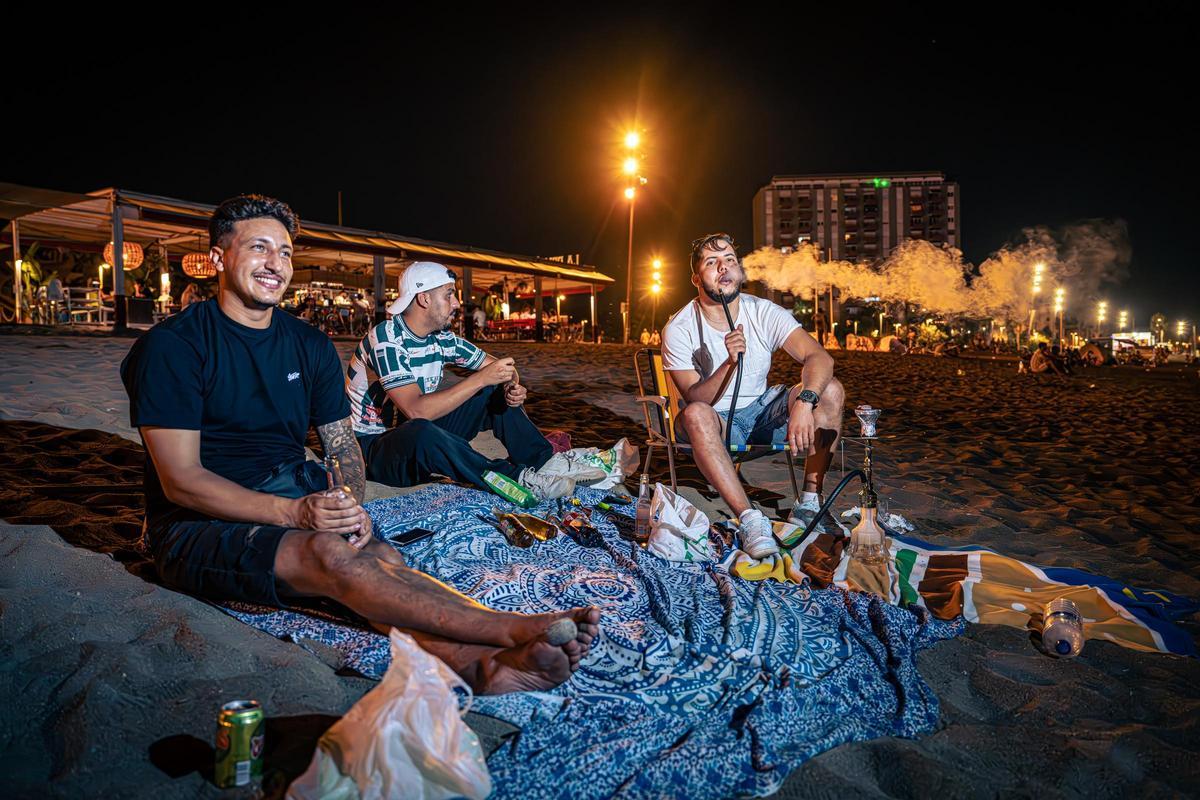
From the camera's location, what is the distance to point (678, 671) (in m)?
2.15

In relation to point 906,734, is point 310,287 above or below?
above

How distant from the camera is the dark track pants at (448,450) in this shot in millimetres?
3645

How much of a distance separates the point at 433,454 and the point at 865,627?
2176 millimetres

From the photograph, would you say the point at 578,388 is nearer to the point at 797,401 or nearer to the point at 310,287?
the point at 797,401

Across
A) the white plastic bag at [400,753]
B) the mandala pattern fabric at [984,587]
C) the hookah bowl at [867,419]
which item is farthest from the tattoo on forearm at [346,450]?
the hookah bowl at [867,419]

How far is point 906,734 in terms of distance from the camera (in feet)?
6.30

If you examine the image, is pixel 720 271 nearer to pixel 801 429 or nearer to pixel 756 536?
pixel 801 429

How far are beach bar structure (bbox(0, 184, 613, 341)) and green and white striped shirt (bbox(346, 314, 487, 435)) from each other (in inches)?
206

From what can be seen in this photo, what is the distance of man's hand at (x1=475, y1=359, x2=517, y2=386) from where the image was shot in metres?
3.99

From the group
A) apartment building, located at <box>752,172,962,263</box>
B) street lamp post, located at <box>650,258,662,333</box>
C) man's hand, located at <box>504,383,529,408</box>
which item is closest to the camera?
man's hand, located at <box>504,383,529,408</box>

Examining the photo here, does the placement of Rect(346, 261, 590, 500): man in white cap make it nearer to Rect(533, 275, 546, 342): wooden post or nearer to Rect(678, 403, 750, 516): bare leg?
Rect(678, 403, 750, 516): bare leg

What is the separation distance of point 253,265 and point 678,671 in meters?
1.97

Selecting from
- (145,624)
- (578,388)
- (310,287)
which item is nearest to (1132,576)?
(145,624)

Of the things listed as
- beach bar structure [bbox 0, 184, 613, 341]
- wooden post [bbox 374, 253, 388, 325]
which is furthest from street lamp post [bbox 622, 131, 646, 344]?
wooden post [bbox 374, 253, 388, 325]
